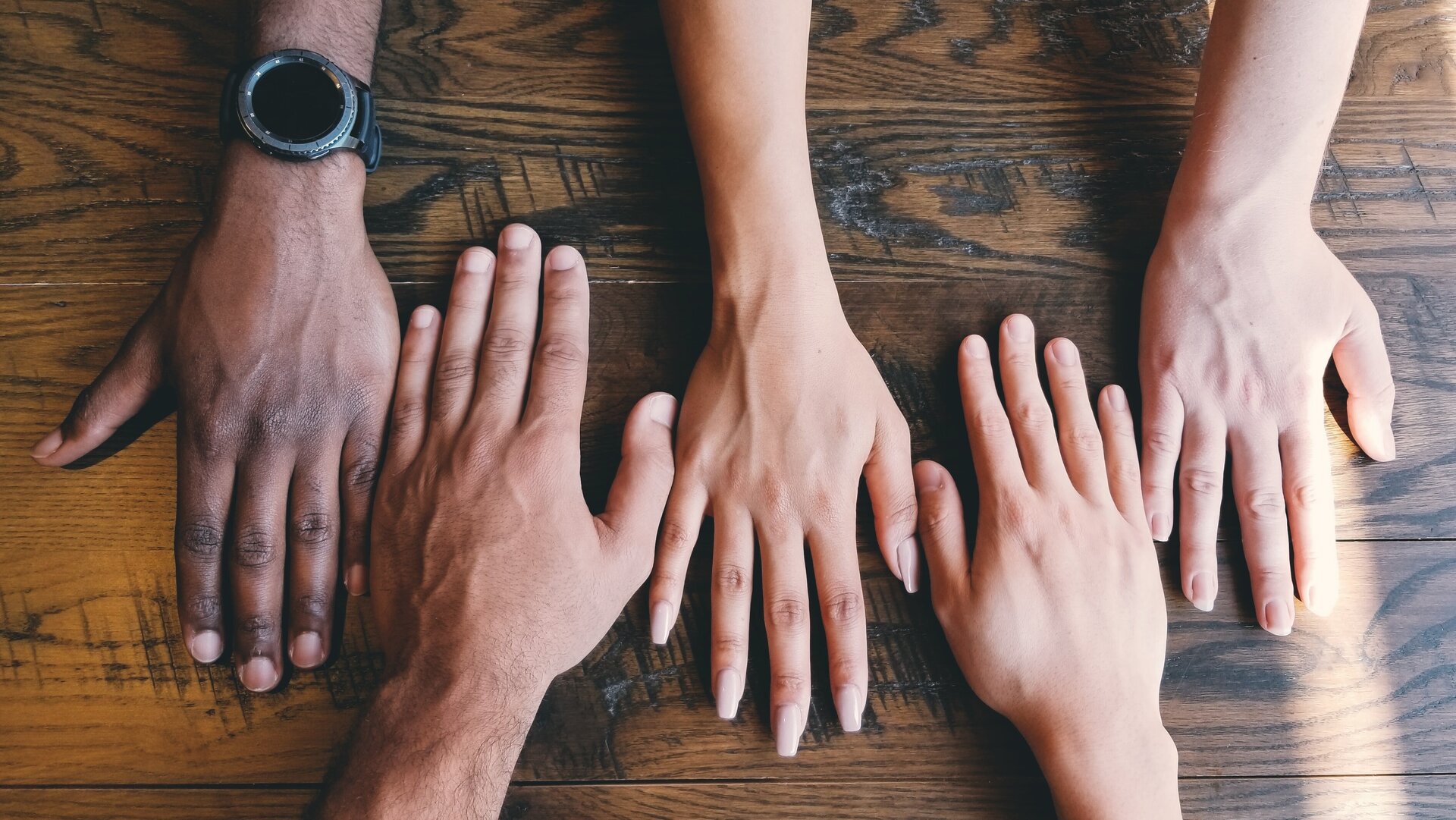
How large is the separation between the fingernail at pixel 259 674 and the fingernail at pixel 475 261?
1.58 ft

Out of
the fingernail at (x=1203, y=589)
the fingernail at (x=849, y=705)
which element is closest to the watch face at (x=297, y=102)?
the fingernail at (x=849, y=705)

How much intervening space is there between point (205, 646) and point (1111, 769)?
0.98m

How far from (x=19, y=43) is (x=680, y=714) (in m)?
1.14

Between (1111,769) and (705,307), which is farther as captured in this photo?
(705,307)

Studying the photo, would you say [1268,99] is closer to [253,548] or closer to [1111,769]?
[1111,769]

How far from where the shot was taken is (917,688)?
91cm

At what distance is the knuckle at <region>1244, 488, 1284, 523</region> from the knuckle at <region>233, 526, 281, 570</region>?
1.11 meters

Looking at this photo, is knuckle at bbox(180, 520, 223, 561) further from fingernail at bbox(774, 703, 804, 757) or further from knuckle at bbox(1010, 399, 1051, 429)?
knuckle at bbox(1010, 399, 1051, 429)

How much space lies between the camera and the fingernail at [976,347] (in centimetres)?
96

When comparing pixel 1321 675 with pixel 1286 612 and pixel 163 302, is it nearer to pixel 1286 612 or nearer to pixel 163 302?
pixel 1286 612

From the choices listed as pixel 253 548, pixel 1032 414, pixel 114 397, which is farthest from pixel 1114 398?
pixel 114 397

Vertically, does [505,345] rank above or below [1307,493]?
above

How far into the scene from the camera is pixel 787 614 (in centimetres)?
89

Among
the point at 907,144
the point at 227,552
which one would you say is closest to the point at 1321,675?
the point at 907,144
